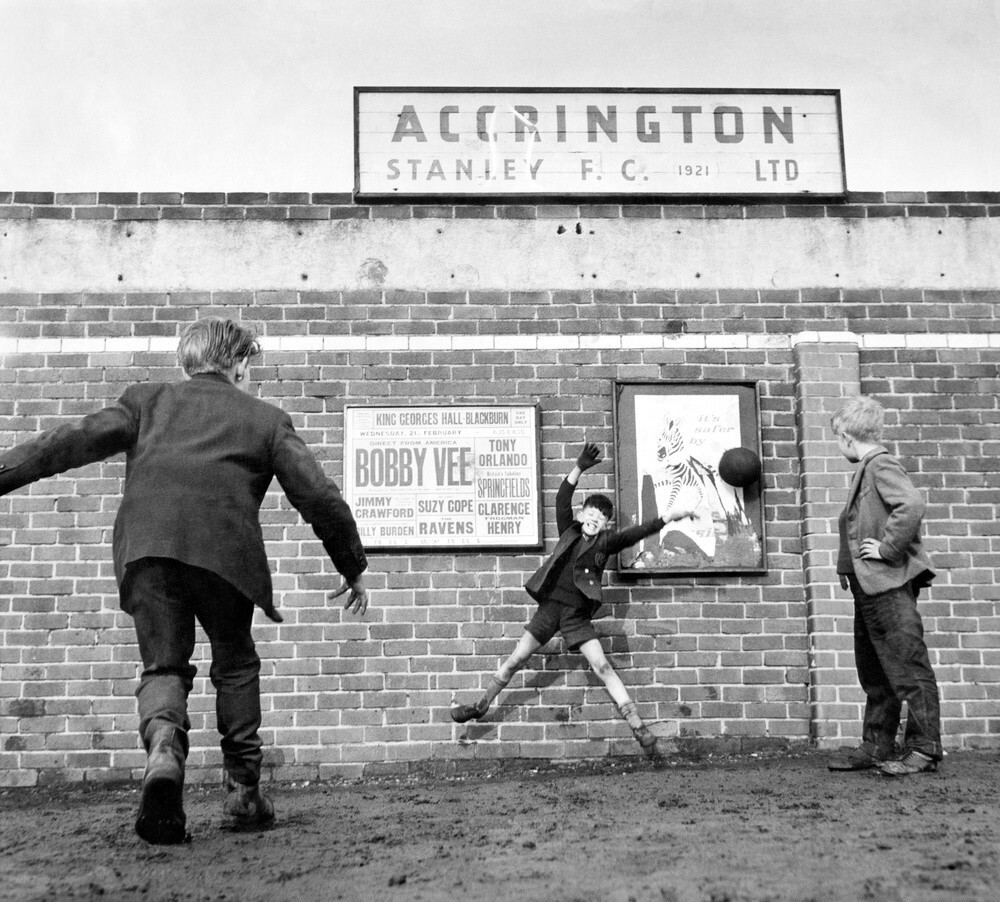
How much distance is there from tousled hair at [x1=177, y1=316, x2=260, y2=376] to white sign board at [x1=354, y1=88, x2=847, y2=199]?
3.28 m

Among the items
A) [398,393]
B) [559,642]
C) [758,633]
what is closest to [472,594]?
[559,642]

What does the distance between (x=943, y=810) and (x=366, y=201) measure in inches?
198

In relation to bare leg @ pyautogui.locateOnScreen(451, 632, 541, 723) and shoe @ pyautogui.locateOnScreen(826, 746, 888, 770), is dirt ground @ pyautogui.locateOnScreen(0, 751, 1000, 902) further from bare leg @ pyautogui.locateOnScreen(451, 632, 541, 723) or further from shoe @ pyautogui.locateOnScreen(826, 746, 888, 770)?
bare leg @ pyautogui.locateOnScreen(451, 632, 541, 723)

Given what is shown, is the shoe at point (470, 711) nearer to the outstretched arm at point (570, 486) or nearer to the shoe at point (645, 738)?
the shoe at point (645, 738)

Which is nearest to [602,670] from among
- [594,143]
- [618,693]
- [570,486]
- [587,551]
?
[618,693]

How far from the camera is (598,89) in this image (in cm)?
779

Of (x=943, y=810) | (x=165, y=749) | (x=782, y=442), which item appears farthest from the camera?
(x=782, y=442)

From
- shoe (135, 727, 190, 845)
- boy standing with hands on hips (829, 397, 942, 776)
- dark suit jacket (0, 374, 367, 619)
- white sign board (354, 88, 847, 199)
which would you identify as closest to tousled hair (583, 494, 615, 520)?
boy standing with hands on hips (829, 397, 942, 776)

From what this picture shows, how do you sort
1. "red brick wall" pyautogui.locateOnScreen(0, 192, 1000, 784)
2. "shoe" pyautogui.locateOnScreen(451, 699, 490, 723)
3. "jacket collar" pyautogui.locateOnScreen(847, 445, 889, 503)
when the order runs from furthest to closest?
"red brick wall" pyautogui.locateOnScreen(0, 192, 1000, 784) < "shoe" pyautogui.locateOnScreen(451, 699, 490, 723) < "jacket collar" pyautogui.locateOnScreen(847, 445, 889, 503)

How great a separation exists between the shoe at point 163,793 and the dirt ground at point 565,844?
0.08 m

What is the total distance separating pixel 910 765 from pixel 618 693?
1.72m

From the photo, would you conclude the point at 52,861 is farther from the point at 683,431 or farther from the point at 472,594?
the point at 683,431

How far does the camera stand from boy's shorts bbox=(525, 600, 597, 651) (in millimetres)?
6654

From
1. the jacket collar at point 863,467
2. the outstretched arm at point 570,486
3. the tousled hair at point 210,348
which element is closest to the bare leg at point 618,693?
the outstretched arm at point 570,486
